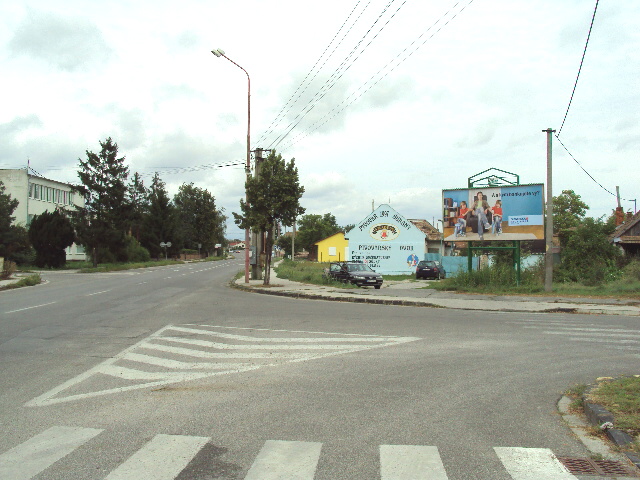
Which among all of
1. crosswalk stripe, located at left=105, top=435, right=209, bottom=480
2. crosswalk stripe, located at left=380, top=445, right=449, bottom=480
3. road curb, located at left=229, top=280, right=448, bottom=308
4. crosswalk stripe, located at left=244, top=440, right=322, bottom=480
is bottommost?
road curb, located at left=229, top=280, right=448, bottom=308

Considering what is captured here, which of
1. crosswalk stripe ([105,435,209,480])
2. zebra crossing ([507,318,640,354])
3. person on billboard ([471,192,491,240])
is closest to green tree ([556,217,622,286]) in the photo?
person on billboard ([471,192,491,240])

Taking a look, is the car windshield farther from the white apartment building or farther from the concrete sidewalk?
the white apartment building

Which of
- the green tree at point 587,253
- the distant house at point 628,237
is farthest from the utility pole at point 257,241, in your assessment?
the distant house at point 628,237

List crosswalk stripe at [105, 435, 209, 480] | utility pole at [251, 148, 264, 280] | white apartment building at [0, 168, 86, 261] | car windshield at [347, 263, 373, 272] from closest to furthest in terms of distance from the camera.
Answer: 1. crosswalk stripe at [105, 435, 209, 480]
2. car windshield at [347, 263, 373, 272]
3. utility pole at [251, 148, 264, 280]
4. white apartment building at [0, 168, 86, 261]

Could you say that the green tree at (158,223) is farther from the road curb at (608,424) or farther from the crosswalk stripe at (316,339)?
the road curb at (608,424)

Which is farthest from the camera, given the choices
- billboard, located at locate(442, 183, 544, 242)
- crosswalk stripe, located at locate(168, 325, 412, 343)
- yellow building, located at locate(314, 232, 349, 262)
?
yellow building, located at locate(314, 232, 349, 262)

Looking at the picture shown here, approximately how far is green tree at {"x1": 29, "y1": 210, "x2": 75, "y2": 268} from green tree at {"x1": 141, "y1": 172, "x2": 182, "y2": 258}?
26075mm

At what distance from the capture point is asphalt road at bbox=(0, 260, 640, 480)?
464 centimetres

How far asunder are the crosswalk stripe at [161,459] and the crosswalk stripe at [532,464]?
2.61 meters

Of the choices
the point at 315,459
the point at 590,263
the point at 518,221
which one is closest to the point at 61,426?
the point at 315,459

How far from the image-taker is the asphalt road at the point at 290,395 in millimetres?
4645

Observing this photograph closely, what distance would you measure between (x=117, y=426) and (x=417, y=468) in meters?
2.98

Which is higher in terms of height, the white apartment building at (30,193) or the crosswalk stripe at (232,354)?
the white apartment building at (30,193)

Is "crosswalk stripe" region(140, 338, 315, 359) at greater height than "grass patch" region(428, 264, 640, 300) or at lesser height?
lesser
